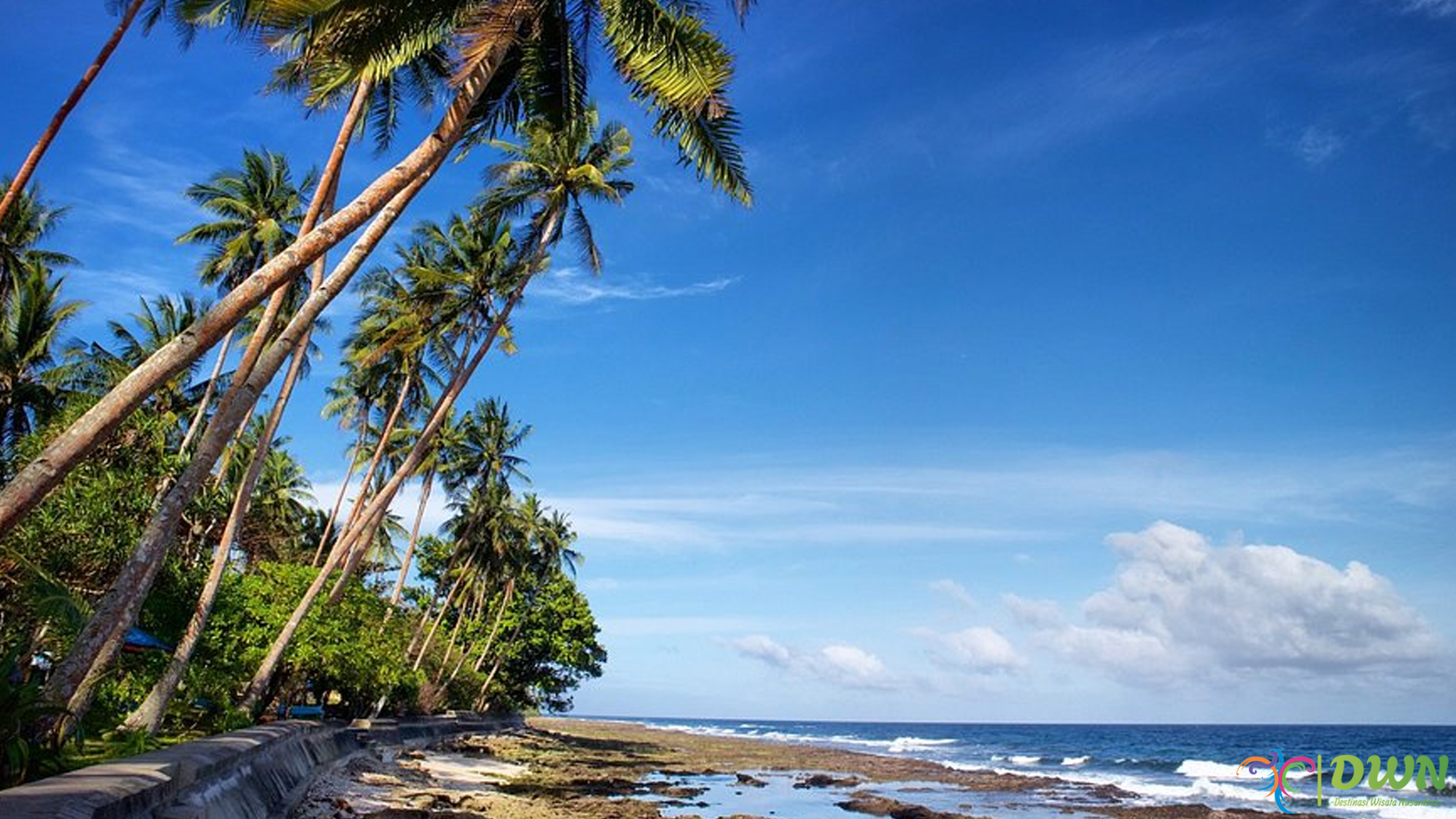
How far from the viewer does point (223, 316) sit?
7602 millimetres

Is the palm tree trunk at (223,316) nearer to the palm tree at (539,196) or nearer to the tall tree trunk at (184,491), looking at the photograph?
the tall tree trunk at (184,491)

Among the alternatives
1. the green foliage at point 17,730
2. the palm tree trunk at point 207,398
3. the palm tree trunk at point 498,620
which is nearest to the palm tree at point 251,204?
the palm tree trunk at point 207,398

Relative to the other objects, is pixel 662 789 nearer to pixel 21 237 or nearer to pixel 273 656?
pixel 273 656

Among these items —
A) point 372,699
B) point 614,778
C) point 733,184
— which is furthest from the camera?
point 372,699

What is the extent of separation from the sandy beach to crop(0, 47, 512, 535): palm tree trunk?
6298 mm

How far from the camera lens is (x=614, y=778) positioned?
2247cm

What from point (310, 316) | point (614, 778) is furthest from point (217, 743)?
point (614, 778)

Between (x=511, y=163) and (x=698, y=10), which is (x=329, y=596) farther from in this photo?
(x=698, y=10)

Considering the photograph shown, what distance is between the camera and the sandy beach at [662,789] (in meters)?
14.6

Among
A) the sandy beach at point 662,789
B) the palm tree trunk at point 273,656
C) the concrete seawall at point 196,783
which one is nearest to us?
the concrete seawall at point 196,783

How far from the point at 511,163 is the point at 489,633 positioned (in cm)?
3319

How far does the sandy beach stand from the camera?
1457 cm

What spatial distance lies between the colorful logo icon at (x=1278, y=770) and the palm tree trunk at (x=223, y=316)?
83.3 ft

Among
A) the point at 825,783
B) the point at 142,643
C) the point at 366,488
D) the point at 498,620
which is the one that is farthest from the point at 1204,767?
the point at 142,643
